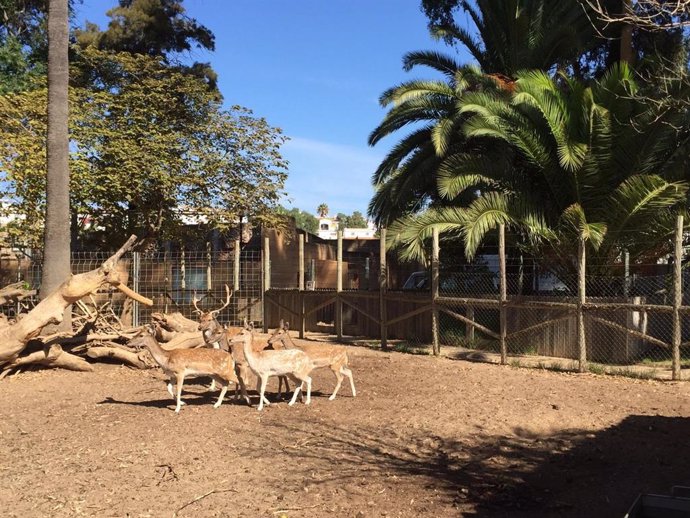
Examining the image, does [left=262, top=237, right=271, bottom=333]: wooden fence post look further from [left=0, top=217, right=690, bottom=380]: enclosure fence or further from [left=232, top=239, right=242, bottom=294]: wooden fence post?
[left=232, top=239, right=242, bottom=294]: wooden fence post

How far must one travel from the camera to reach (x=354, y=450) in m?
6.71

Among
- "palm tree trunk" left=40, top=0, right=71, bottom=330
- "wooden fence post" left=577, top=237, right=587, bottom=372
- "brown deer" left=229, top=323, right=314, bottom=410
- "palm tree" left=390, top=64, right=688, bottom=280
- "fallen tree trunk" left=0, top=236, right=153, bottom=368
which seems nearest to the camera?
"brown deer" left=229, top=323, right=314, bottom=410

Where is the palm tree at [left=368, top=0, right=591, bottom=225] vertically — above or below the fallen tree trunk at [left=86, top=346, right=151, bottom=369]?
above

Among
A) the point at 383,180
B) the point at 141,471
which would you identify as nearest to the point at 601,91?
the point at 383,180

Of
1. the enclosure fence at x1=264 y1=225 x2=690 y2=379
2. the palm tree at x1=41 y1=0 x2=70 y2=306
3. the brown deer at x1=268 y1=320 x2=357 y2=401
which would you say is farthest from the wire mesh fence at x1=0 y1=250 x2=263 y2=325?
the brown deer at x1=268 y1=320 x2=357 y2=401

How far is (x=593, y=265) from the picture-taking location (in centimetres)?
1312

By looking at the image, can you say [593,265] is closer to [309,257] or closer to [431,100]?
[431,100]

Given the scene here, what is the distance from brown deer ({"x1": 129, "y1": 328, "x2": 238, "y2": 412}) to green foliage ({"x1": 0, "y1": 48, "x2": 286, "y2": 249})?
10.1 m

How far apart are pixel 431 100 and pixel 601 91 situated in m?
4.58

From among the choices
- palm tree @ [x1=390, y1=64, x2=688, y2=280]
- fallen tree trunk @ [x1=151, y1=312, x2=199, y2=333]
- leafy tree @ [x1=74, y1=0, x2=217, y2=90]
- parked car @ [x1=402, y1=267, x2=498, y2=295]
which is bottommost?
fallen tree trunk @ [x1=151, y1=312, x2=199, y2=333]

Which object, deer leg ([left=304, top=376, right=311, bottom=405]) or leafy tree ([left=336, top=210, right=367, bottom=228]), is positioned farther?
leafy tree ([left=336, top=210, right=367, bottom=228])

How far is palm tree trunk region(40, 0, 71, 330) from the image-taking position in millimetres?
12703

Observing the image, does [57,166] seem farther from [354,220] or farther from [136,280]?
[354,220]

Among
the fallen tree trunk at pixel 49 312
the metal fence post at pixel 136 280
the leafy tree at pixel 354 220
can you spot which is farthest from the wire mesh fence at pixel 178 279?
the leafy tree at pixel 354 220
